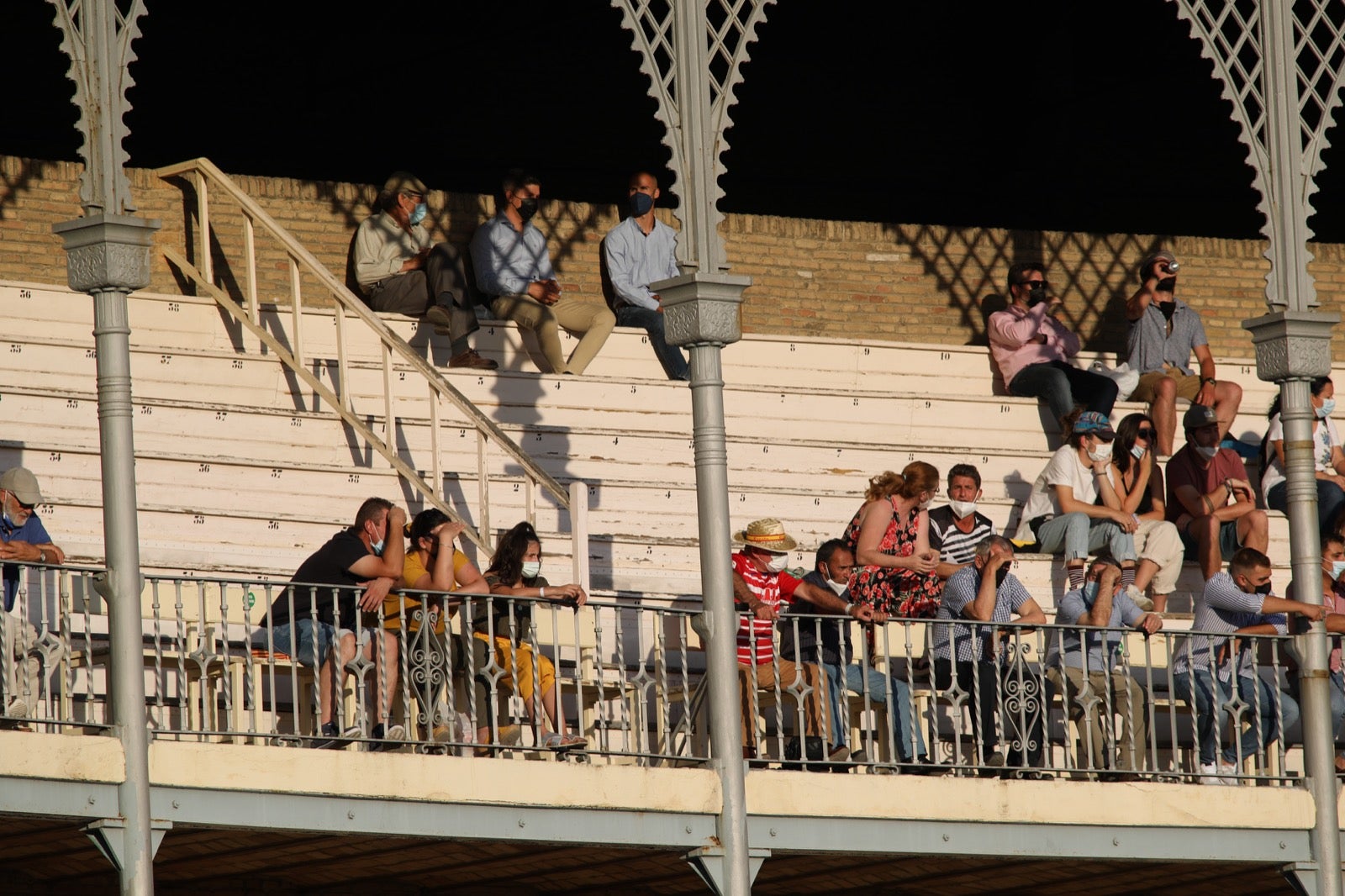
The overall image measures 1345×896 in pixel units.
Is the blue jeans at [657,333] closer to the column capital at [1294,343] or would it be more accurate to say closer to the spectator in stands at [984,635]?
the spectator in stands at [984,635]

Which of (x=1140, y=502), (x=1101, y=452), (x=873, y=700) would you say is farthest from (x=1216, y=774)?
(x=1140, y=502)

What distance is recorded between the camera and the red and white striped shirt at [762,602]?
11.8 m

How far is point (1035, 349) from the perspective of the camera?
680 inches

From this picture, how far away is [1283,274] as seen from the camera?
12.7m

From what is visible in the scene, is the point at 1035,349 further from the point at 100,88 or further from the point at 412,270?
the point at 100,88

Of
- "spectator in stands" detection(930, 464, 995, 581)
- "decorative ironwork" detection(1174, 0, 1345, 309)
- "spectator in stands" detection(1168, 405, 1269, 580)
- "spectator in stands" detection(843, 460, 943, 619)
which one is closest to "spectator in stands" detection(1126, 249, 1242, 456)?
"spectator in stands" detection(1168, 405, 1269, 580)

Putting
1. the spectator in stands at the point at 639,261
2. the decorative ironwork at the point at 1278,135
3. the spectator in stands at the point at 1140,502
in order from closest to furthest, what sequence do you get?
the decorative ironwork at the point at 1278,135 < the spectator in stands at the point at 1140,502 < the spectator in stands at the point at 639,261

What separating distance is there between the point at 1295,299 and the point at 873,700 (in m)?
2.88

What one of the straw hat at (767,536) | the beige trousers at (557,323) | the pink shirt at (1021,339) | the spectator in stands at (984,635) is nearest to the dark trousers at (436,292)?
the beige trousers at (557,323)

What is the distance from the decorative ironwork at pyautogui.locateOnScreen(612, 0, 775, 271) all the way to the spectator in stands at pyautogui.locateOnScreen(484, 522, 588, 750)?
1.48m

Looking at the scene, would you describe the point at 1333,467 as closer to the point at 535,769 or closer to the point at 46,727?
the point at 535,769

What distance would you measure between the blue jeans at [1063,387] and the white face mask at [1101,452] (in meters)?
1.71

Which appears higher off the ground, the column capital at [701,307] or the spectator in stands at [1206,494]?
the column capital at [701,307]

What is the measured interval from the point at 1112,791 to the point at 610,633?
2.79m
